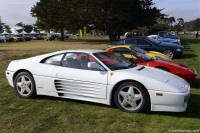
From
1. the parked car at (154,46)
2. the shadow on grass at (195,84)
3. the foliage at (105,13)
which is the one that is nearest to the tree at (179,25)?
the foliage at (105,13)

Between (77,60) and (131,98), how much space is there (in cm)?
160

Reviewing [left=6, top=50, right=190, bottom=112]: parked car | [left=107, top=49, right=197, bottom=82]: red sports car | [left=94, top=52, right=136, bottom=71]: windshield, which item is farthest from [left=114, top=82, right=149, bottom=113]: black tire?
[left=107, top=49, right=197, bottom=82]: red sports car

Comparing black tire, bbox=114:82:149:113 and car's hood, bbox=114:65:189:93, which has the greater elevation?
car's hood, bbox=114:65:189:93

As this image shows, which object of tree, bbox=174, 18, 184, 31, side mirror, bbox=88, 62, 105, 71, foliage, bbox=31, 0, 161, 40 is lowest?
tree, bbox=174, 18, 184, 31

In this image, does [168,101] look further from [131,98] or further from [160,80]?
[131,98]

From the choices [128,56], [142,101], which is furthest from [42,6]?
[142,101]

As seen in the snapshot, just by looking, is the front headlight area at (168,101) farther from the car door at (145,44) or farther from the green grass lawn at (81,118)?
the car door at (145,44)

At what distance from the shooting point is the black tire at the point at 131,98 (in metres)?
5.11

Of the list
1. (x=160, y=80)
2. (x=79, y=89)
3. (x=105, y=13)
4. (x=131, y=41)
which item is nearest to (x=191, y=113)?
(x=160, y=80)

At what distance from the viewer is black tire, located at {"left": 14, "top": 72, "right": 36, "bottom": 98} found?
6287 mm

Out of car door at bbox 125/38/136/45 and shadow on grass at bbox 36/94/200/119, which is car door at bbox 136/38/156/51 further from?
shadow on grass at bbox 36/94/200/119

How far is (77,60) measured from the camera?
6004mm

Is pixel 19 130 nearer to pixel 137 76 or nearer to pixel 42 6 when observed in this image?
pixel 137 76

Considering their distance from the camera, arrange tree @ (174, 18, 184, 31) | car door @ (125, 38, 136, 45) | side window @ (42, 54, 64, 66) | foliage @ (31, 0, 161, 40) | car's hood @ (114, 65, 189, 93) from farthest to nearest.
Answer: tree @ (174, 18, 184, 31) < foliage @ (31, 0, 161, 40) < car door @ (125, 38, 136, 45) < side window @ (42, 54, 64, 66) < car's hood @ (114, 65, 189, 93)
